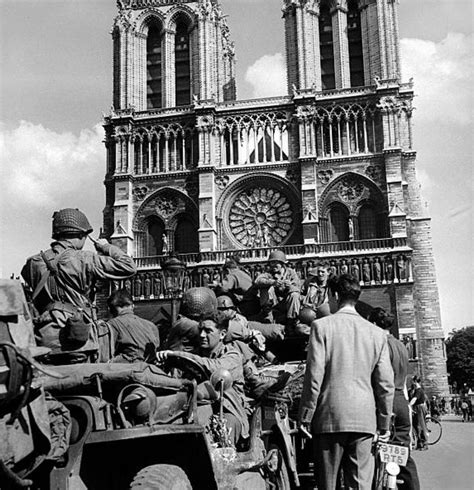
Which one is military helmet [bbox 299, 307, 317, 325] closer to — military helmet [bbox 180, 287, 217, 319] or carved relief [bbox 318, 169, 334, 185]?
military helmet [bbox 180, 287, 217, 319]

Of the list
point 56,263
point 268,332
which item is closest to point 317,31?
point 268,332

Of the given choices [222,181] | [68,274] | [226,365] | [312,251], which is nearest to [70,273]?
[68,274]

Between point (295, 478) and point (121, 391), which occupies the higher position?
point (121, 391)

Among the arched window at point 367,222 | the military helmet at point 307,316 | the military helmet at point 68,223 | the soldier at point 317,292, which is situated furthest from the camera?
the arched window at point 367,222

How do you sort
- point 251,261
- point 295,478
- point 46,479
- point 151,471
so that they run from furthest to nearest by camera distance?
point 251,261 < point 295,478 < point 151,471 < point 46,479

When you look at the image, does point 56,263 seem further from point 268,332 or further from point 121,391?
point 268,332

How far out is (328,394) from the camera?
4312mm

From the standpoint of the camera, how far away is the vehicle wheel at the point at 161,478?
3.40m

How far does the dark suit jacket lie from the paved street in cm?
404

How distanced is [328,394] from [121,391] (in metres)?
1.34

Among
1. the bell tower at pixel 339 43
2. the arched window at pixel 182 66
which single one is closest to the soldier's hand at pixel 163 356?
the bell tower at pixel 339 43

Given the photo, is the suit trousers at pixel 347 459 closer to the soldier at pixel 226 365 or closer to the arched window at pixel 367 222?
the soldier at pixel 226 365

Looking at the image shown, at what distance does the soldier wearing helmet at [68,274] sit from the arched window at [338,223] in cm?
3147

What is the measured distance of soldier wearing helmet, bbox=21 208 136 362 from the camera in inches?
176
